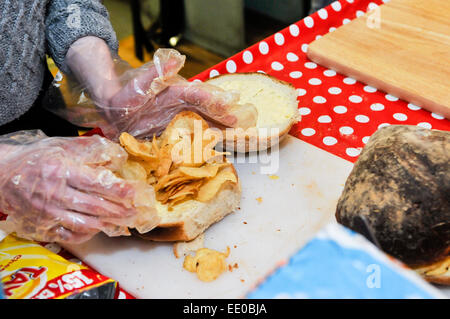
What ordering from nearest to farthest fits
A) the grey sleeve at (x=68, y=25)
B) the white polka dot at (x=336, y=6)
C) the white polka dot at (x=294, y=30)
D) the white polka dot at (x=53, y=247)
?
the white polka dot at (x=53, y=247), the grey sleeve at (x=68, y=25), the white polka dot at (x=294, y=30), the white polka dot at (x=336, y=6)

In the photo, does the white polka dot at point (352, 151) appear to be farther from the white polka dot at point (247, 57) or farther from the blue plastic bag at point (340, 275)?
the blue plastic bag at point (340, 275)

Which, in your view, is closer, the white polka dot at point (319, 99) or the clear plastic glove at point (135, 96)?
the clear plastic glove at point (135, 96)

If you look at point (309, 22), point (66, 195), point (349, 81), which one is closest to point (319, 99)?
point (349, 81)

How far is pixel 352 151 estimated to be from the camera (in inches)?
58.7

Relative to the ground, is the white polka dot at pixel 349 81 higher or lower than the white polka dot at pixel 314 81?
higher

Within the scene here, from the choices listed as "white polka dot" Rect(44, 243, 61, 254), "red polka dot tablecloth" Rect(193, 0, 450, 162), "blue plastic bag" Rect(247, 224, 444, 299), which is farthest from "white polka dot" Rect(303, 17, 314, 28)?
"blue plastic bag" Rect(247, 224, 444, 299)

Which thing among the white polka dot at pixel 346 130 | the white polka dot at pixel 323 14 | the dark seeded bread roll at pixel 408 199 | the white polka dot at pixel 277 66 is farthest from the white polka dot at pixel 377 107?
the white polka dot at pixel 323 14

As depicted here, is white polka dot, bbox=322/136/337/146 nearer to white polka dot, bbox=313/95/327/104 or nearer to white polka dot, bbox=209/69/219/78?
white polka dot, bbox=313/95/327/104

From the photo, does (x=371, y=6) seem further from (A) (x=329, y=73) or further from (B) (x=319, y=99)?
(B) (x=319, y=99)

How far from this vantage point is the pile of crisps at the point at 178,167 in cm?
121

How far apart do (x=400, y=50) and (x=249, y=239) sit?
3.63ft

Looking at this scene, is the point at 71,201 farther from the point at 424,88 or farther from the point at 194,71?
the point at 194,71

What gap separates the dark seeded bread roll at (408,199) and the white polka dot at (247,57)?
95 centimetres

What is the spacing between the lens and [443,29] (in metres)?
1.92
